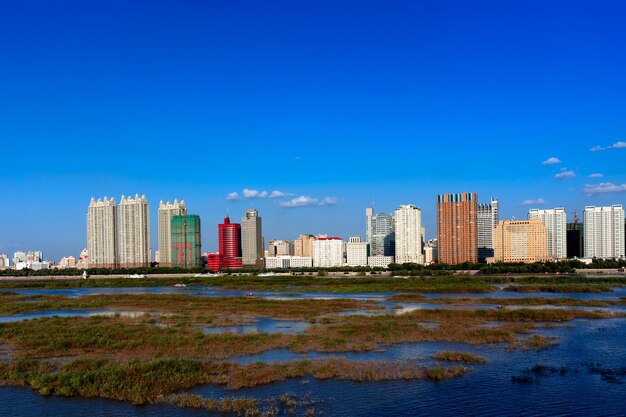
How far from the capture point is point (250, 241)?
165 meters

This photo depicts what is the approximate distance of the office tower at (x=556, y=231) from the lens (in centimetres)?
16362

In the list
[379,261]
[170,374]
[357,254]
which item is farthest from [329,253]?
[170,374]

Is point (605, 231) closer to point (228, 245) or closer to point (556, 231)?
point (556, 231)

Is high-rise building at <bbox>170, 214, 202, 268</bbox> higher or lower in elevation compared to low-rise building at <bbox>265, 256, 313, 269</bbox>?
higher

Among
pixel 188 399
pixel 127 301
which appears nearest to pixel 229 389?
pixel 188 399

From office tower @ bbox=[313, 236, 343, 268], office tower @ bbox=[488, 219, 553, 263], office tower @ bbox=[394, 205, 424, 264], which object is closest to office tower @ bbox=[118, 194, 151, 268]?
office tower @ bbox=[313, 236, 343, 268]

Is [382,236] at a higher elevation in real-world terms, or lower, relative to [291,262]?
higher

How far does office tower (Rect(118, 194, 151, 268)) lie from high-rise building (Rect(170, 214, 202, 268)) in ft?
27.5

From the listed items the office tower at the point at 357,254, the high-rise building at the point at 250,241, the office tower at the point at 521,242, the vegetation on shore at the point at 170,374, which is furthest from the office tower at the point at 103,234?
the vegetation on shore at the point at 170,374

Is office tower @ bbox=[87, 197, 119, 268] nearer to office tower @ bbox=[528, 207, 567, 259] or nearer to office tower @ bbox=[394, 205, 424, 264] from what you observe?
office tower @ bbox=[394, 205, 424, 264]

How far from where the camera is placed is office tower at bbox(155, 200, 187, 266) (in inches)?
6353

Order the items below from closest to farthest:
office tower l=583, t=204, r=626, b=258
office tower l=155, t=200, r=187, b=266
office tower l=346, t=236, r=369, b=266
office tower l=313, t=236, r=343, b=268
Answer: office tower l=583, t=204, r=626, b=258 < office tower l=155, t=200, r=187, b=266 < office tower l=346, t=236, r=369, b=266 < office tower l=313, t=236, r=343, b=268

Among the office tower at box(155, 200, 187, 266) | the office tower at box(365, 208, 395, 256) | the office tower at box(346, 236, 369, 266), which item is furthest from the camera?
the office tower at box(365, 208, 395, 256)

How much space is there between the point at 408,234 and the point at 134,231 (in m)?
81.7
